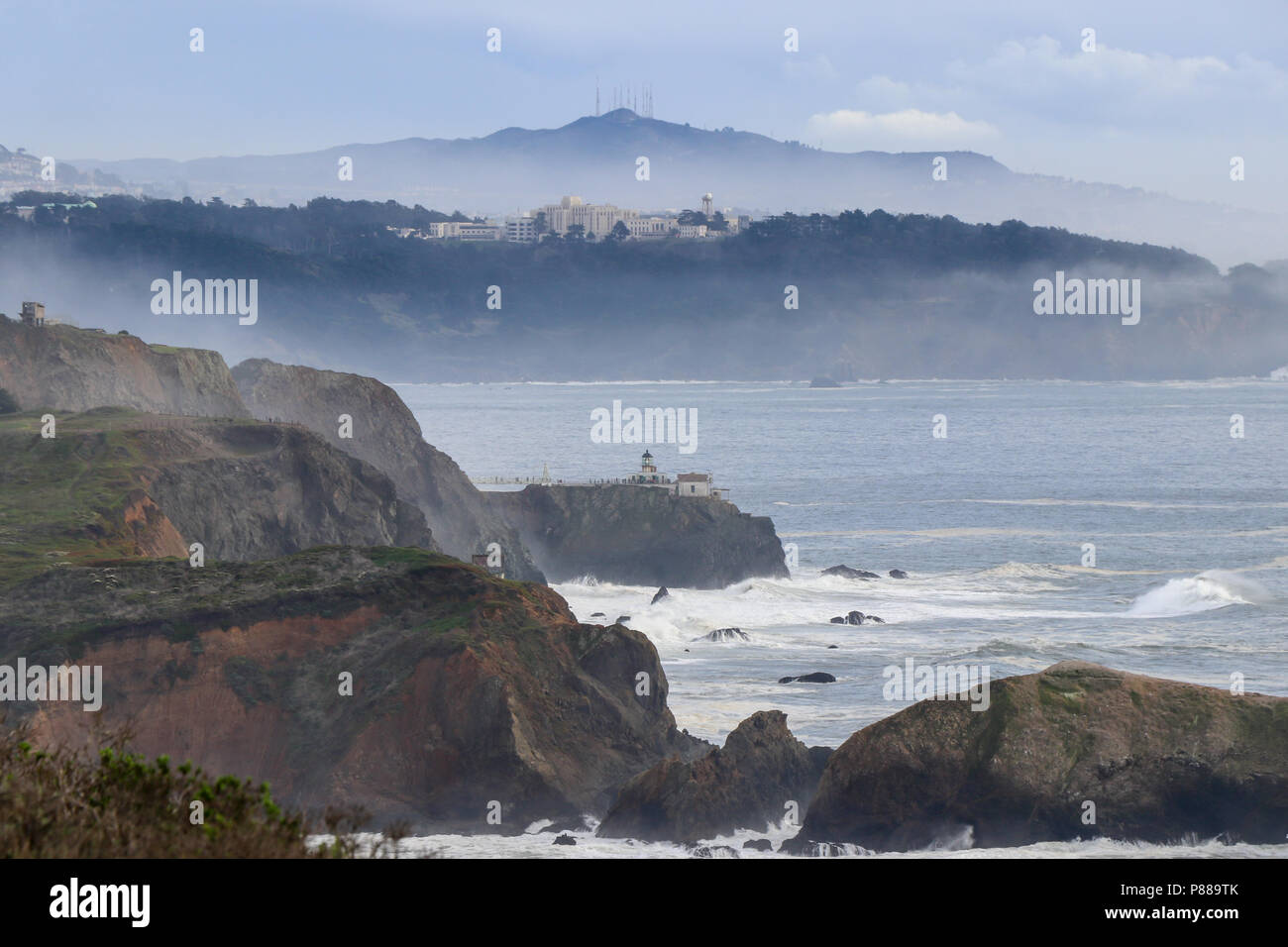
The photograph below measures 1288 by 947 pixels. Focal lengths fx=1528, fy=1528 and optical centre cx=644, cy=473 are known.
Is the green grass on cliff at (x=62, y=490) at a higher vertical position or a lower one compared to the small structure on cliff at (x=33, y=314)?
lower

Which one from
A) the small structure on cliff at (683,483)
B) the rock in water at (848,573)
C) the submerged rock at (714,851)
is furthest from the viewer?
the small structure on cliff at (683,483)

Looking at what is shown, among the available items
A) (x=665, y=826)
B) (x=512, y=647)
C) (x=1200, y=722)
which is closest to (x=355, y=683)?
(x=512, y=647)

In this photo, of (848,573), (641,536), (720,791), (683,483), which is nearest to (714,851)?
(720,791)

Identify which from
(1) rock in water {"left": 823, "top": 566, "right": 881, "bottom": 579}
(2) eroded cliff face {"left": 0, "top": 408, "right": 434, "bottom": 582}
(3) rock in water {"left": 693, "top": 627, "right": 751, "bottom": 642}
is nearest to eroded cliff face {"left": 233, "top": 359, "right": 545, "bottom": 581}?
(2) eroded cliff face {"left": 0, "top": 408, "right": 434, "bottom": 582}

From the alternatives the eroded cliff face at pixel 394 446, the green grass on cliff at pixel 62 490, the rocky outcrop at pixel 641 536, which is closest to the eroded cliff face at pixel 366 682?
the green grass on cliff at pixel 62 490

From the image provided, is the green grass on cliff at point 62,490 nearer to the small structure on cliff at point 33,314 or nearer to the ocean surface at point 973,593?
the small structure on cliff at point 33,314

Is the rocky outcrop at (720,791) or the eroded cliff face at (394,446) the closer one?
the rocky outcrop at (720,791)
